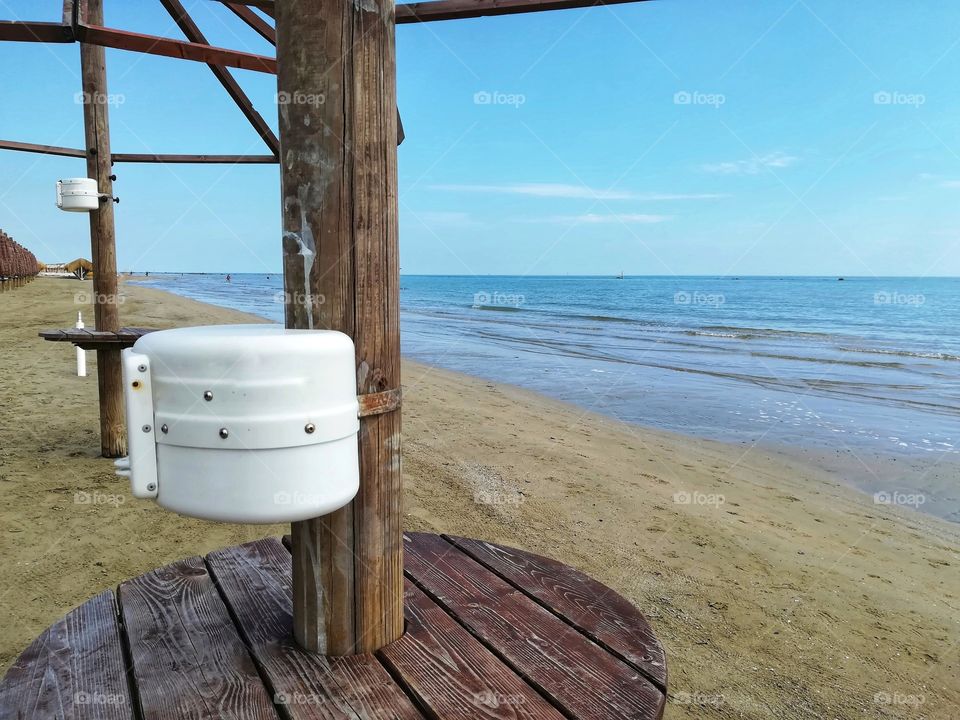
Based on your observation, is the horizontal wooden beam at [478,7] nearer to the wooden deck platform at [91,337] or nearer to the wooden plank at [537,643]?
the wooden plank at [537,643]

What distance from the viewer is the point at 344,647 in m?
1.36

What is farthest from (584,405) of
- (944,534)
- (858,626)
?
(858,626)

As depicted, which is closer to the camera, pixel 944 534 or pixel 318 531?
pixel 318 531

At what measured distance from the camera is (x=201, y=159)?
6371mm

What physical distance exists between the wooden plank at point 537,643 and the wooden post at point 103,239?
4.58 metres

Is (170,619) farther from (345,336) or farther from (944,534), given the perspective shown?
(944,534)

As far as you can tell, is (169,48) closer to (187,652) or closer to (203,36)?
(203,36)

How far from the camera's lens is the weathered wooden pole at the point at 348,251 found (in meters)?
1.24

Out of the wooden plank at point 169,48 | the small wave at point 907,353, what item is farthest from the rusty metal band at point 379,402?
the small wave at point 907,353

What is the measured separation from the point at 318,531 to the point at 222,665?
35cm

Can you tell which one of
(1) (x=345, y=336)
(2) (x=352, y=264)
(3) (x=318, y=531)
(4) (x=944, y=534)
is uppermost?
(2) (x=352, y=264)

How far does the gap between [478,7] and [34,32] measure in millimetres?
1900

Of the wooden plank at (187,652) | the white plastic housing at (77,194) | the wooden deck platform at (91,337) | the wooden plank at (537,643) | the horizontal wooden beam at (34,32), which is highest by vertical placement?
the horizontal wooden beam at (34,32)

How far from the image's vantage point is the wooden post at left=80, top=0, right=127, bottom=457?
531cm
